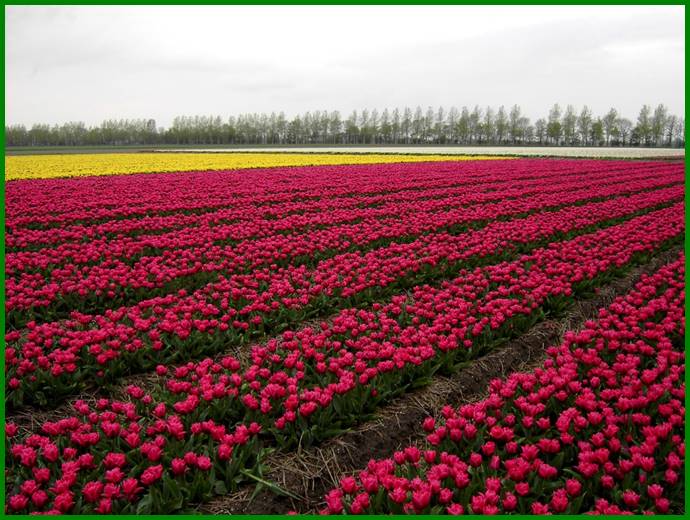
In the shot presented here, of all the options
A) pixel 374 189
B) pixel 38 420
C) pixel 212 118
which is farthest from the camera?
pixel 212 118

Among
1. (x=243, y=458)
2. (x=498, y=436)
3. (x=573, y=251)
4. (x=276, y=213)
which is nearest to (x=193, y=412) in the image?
(x=243, y=458)

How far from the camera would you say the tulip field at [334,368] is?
3.24 meters

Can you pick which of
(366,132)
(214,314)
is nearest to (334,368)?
(214,314)

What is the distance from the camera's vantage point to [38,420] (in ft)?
14.3

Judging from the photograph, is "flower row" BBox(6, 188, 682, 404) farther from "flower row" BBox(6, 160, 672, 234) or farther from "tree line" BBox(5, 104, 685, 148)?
"tree line" BBox(5, 104, 685, 148)

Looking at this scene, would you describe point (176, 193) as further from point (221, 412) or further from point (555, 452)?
point (555, 452)

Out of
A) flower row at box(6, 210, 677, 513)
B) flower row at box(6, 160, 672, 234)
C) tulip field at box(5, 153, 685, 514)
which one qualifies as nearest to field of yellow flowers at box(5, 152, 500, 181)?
flower row at box(6, 160, 672, 234)

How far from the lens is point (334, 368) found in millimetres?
4582

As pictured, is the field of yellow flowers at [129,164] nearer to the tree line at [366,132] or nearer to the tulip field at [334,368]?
the tulip field at [334,368]

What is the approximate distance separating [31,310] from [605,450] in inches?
266

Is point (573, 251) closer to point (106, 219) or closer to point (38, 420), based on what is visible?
point (38, 420)

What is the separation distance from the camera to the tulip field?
3.24 metres

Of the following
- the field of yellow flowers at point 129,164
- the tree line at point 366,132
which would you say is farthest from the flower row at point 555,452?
the tree line at point 366,132

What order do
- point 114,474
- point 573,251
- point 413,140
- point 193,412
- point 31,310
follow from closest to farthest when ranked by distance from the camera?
point 114,474, point 193,412, point 31,310, point 573,251, point 413,140
